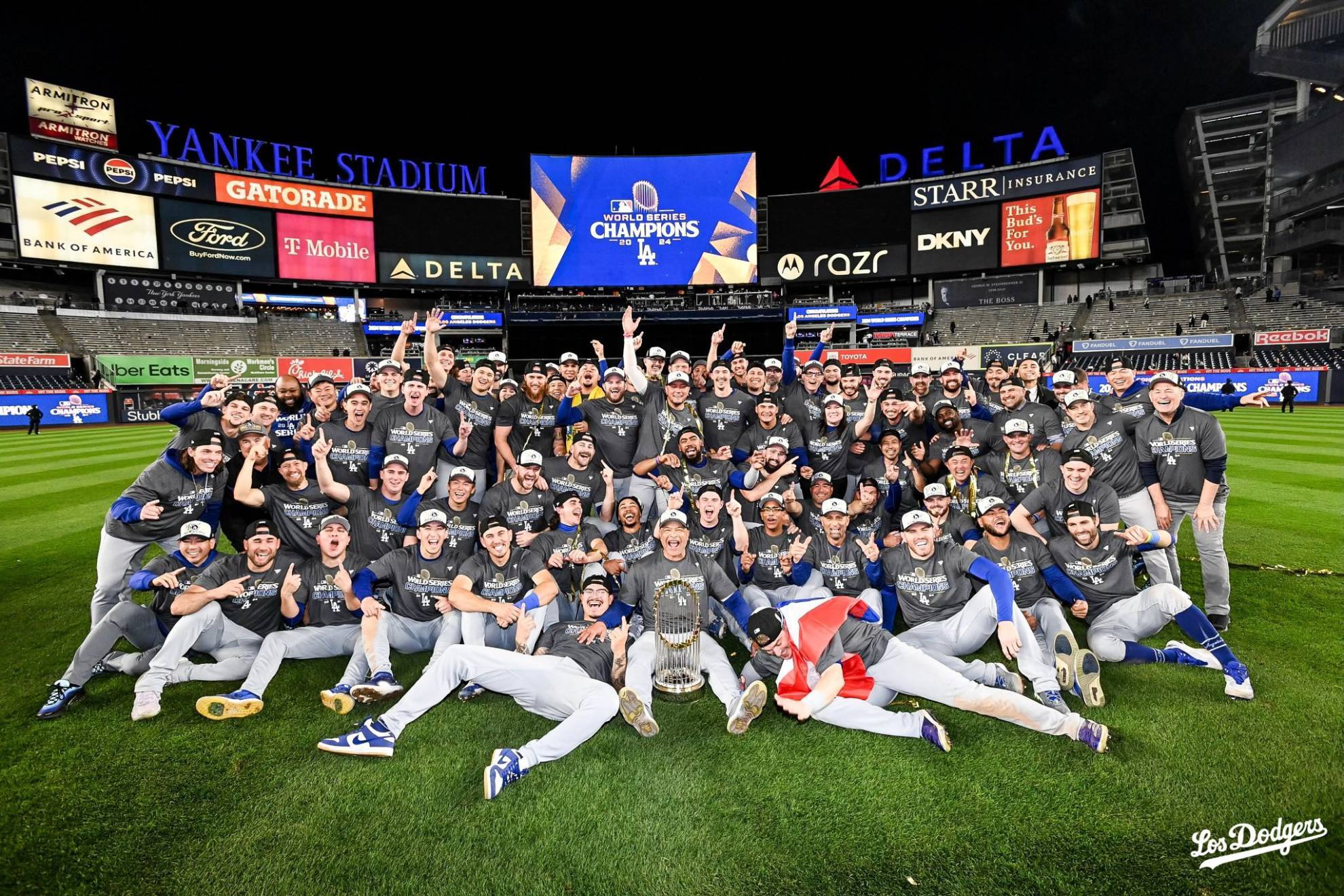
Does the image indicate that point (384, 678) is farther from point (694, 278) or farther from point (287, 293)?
point (287, 293)

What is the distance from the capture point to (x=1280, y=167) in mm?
55594

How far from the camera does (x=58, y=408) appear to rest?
30422 mm

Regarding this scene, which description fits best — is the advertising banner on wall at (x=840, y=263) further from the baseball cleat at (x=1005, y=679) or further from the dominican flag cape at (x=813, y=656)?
the dominican flag cape at (x=813, y=656)

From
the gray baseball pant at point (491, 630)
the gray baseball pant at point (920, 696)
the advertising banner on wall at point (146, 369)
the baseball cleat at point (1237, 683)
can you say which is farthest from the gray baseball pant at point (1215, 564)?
the advertising banner on wall at point (146, 369)

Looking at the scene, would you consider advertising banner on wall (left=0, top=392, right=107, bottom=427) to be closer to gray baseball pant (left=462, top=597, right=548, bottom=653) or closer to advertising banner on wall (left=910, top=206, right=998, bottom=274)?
gray baseball pant (left=462, top=597, right=548, bottom=653)

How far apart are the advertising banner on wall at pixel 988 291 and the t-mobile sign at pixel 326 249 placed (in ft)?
143

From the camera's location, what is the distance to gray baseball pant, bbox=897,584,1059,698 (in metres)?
5.27

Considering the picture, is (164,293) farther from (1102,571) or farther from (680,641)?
(1102,571)

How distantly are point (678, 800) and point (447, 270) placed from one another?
49894 millimetres

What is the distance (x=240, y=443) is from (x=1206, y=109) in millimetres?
92668

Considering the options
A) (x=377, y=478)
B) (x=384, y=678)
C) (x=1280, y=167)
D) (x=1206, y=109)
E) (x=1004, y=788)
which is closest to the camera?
(x=1004, y=788)

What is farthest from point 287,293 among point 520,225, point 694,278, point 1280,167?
point 1280,167

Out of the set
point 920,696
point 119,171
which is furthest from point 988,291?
point 119,171

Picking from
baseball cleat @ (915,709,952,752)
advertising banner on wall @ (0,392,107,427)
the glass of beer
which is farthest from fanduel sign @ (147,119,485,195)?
baseball cleat @ (915,709,952,752)
